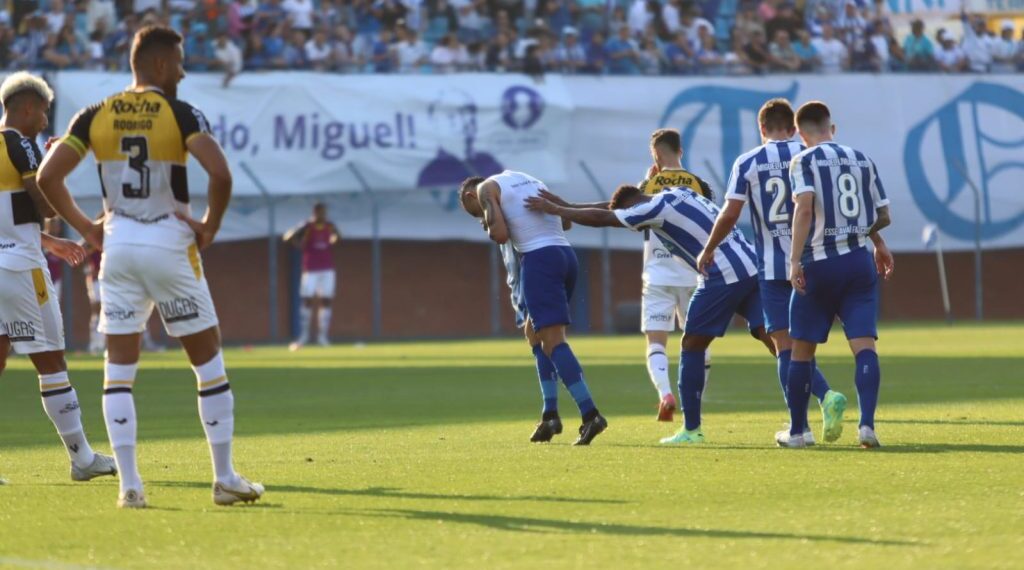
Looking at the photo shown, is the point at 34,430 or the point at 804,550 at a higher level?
the point at 804,550

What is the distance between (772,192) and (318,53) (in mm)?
24761

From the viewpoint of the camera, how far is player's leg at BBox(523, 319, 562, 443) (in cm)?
1229

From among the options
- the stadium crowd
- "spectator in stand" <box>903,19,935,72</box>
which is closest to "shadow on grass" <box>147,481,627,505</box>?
the stadium crowd

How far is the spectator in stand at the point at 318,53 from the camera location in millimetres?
35438

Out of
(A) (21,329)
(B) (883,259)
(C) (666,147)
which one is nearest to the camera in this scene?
(A) (21,329)

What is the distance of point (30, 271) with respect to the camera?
416 inches

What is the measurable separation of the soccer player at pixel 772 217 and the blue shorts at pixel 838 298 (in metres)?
0.44

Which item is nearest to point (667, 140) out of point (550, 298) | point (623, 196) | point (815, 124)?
point (623, 196)

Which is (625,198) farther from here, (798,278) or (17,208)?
(17,208)

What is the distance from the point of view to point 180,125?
8.51 metres

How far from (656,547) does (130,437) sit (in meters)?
2.81

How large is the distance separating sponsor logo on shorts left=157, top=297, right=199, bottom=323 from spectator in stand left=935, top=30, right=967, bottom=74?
3396 centimetres

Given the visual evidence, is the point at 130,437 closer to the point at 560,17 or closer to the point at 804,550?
the point at 804,550

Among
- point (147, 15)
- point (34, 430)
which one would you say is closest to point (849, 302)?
point (34, 430)
